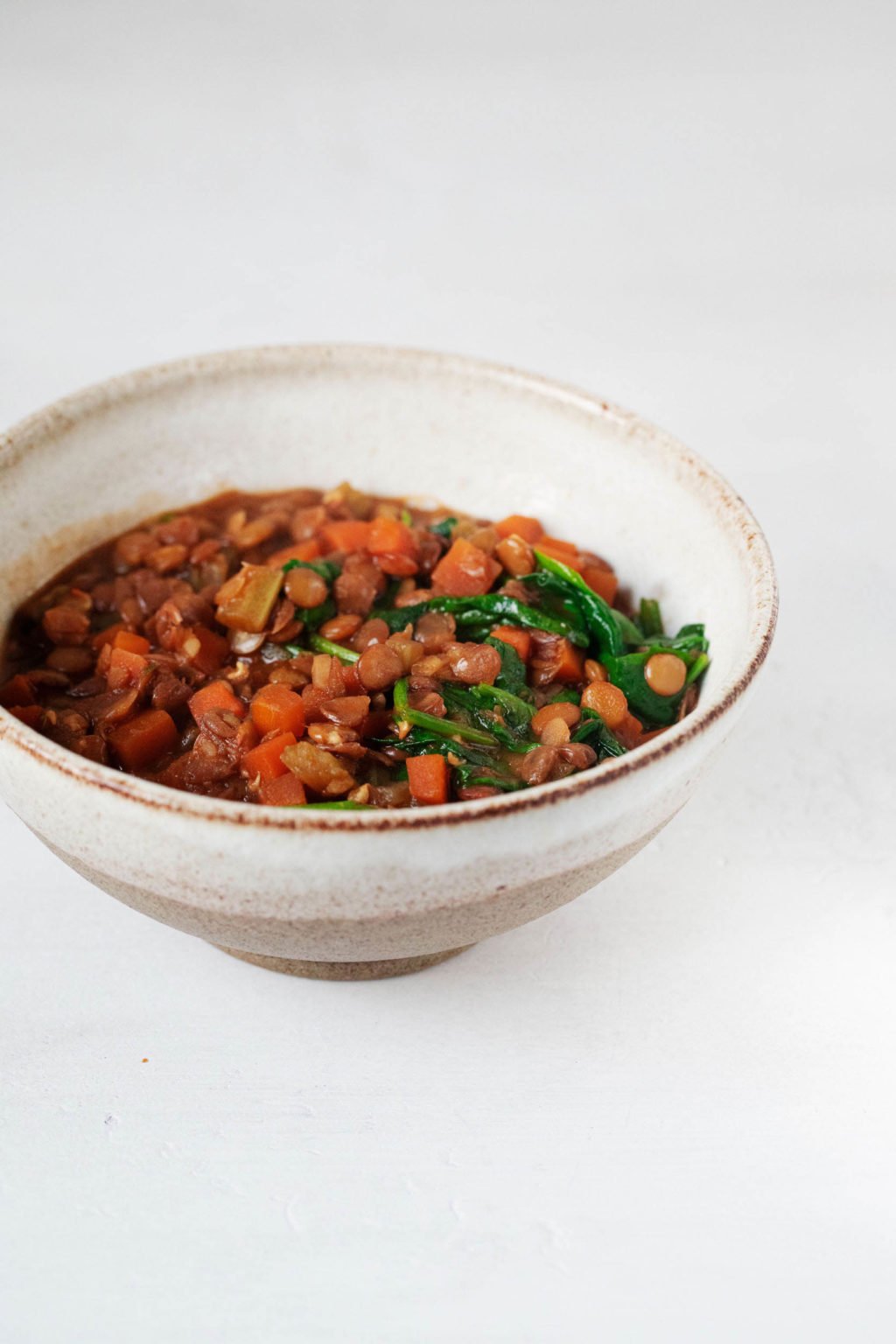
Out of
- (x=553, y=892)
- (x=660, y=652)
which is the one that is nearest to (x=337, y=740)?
(x=553, y=892)

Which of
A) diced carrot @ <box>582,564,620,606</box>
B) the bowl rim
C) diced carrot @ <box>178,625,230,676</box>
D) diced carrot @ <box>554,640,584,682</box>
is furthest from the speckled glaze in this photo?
diced carrot @ <box>178,625,230,676</box>

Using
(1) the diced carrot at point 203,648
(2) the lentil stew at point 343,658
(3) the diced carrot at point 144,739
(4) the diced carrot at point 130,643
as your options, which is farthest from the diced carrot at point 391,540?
(3) the diced carrot at point 144,739

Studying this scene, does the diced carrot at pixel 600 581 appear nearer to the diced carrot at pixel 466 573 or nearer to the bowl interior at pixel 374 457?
the bowl interior at pixel 374 457

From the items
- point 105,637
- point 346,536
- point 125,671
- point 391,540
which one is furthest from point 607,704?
point 105,637

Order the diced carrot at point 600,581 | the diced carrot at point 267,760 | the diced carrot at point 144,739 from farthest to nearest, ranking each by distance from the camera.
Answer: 1. the diced carrot at point 600,581
2. the diced carrot at point 144,739
3. the diced carrot at point 267,760

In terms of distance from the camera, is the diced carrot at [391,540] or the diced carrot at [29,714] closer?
the diced carrot at [29,714]

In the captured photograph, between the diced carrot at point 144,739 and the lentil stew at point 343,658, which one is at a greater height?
the lentil stew at point 343,658

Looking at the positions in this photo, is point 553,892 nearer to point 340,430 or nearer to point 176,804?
point 176,804
